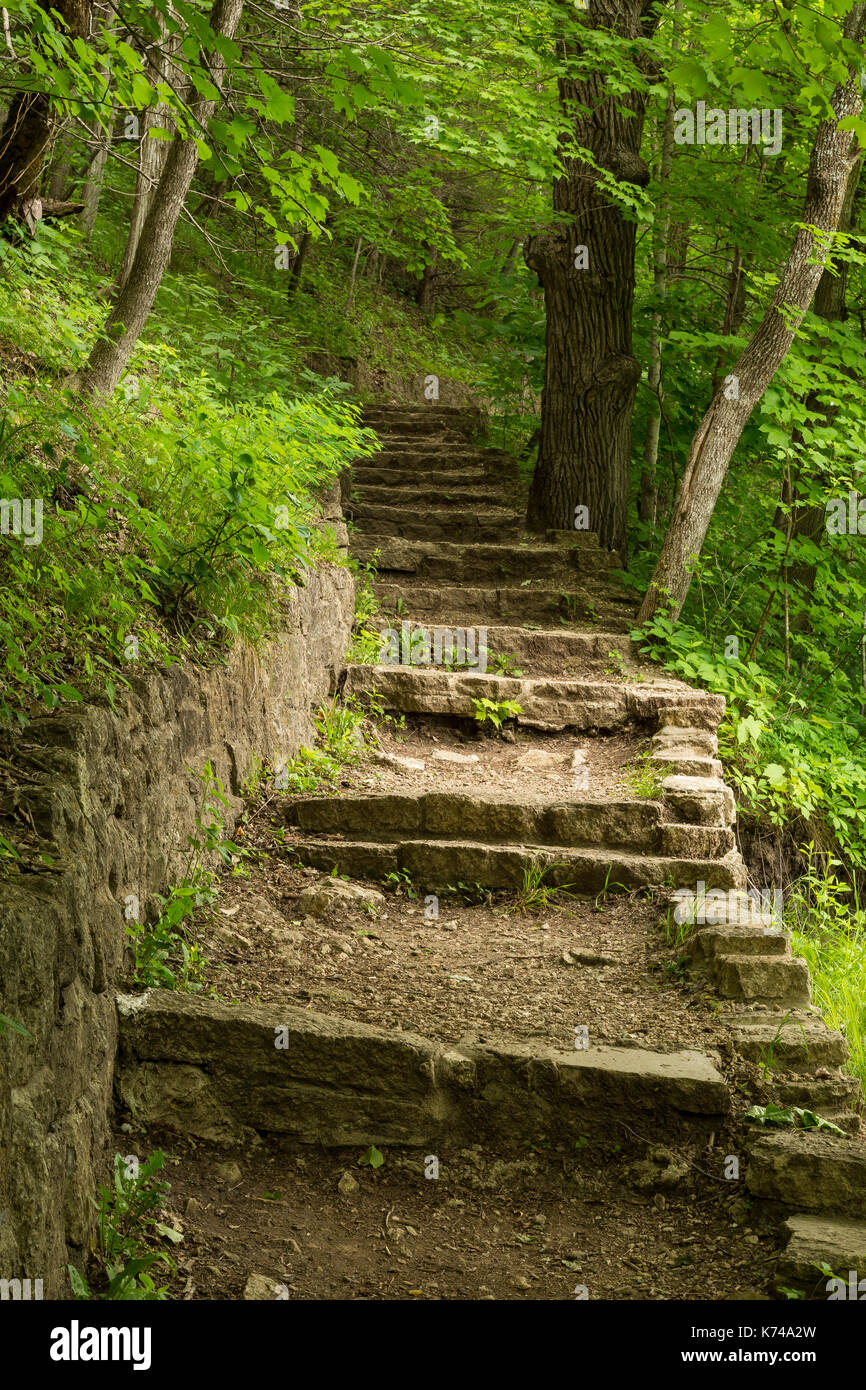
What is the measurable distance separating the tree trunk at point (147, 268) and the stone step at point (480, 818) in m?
2.23

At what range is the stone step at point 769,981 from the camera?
146 inches

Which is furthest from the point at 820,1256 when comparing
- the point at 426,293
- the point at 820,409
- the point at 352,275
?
the point at 426,293

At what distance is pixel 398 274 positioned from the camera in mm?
18953

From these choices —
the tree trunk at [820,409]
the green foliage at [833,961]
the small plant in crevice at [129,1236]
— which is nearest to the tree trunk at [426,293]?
the tree trunk at [820,409]

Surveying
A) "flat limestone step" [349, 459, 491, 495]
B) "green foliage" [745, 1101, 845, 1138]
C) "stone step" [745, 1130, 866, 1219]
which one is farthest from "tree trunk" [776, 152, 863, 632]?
"stone step" [745, 1130, 866, 1219]

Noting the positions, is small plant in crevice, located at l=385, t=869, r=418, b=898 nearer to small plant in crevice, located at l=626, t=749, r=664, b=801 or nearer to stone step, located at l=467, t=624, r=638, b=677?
small plant in crevice, located at l=626, t=749, r=664, b=801

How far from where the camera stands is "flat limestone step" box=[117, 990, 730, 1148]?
307 cm

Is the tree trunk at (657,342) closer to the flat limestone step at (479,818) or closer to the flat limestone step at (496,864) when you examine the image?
the flat limestone step at (479,818)

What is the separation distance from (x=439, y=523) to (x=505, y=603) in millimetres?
1692

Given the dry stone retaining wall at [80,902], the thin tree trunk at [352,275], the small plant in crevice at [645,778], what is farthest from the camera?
the thin tree trunk at [352,275]

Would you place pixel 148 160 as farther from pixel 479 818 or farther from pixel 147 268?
pixel 479 818

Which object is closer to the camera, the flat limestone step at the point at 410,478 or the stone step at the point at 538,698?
the stone step at the point at 538,698
